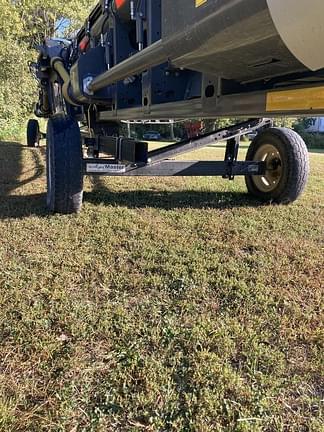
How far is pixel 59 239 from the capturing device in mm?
3178

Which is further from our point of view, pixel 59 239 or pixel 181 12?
pixel 59 239

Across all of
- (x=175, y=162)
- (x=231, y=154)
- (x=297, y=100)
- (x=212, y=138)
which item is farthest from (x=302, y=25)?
(x=212, y=138)

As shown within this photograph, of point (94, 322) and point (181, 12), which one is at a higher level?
point (181, 12)

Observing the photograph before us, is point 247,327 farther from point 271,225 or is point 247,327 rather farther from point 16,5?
point 16,5

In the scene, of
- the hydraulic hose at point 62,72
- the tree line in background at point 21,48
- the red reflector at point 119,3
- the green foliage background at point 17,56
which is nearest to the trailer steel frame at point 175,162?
the hydraulic hose at point 62,72

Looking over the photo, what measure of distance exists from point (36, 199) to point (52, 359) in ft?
9.32

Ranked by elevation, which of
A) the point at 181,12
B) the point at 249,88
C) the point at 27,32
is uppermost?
the point at 27,32

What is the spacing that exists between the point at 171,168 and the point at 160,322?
2.35 meters

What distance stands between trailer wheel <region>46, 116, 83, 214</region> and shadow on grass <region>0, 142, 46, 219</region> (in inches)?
9.9

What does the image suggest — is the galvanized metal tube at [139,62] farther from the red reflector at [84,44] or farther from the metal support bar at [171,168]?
the red reflector at [84,44]

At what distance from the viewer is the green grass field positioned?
1.57 metres

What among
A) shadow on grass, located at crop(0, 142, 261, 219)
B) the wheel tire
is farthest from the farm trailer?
the wheel tire

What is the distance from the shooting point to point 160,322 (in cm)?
213

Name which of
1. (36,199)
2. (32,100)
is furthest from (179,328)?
(32,100)
